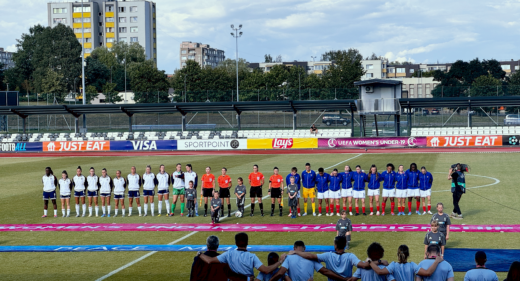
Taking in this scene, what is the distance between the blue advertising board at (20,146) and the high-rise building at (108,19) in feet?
282

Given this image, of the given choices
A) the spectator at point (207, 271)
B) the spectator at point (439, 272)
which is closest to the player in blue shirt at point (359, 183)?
the spectator at point (439, 272)

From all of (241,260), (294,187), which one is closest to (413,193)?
(294,187)

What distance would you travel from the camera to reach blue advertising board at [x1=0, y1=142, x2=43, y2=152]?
1793 inches

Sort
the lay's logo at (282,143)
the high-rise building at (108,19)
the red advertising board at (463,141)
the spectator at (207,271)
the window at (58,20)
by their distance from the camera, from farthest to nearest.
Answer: the window at (58,20)
the high-rise building at (108,19)
the lay's logo at (282,143)
the red advertising board at (463,141)
the spectator at (207,271)

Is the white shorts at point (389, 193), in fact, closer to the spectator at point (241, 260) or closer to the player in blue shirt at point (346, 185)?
the player in blue shirt at point (346, 185)

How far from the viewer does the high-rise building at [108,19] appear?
419ft

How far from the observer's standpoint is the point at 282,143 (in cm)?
4369

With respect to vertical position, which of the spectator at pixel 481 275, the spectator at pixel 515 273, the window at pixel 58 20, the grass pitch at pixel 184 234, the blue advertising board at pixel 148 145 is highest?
the window at pixel 58 20

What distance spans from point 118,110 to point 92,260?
35901 mm

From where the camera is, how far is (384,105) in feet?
144

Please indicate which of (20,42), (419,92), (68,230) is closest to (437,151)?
(68,230)

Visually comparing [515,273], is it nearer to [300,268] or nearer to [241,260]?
[300,268]

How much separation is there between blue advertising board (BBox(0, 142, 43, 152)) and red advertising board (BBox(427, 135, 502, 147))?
1299 inches

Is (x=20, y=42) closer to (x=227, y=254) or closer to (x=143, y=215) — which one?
(x=143, y=215)
